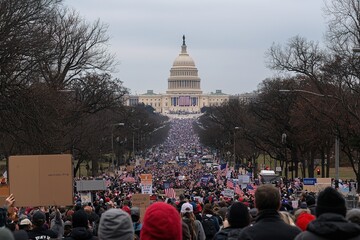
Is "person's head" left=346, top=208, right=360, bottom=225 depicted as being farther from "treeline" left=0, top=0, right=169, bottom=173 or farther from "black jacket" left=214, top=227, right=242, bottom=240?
"treeline" left=0, top=0, right=169, bottom=173

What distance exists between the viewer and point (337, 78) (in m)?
50.9

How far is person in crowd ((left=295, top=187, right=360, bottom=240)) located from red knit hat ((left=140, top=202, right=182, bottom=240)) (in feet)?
3.00

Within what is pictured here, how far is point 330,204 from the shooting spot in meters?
7.83

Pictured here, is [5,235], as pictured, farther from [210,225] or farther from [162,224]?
[210,225]

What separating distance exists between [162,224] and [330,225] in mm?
1217

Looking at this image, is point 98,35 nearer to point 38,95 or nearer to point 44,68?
point 44,68

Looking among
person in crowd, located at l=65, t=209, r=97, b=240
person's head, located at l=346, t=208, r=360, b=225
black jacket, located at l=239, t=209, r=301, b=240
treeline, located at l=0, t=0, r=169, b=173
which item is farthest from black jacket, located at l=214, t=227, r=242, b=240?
treeline, located at l=0, t=0, r=169, b=173

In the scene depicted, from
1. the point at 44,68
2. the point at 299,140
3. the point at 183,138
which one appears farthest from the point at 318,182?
the point at 183,138

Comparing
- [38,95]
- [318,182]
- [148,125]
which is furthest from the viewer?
[148,125]

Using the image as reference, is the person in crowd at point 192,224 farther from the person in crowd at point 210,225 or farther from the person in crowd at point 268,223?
the person in crowd at point 268,223

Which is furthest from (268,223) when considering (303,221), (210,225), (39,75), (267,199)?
(39,75)

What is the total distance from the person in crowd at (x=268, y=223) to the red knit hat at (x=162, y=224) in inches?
45.8

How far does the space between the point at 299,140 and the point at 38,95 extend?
34.4 m

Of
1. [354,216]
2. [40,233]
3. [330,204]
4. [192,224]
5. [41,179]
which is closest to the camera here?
[330,204]
